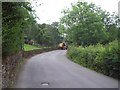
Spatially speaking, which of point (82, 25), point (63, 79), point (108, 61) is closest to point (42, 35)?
point (82, 25)

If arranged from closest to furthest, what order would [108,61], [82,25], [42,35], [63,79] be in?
[63,79] < [108,61] < [82,25] < [42,35]

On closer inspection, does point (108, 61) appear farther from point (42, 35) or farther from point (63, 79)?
point (42, 35)

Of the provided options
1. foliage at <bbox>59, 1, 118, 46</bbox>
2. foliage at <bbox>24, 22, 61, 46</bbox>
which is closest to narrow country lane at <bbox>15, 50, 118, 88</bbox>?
foliage at <bbox>59, 1, 118, 46</bbox>

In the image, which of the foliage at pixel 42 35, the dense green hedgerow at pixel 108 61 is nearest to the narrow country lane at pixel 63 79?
the dense green hedgerow at pixel 108 61

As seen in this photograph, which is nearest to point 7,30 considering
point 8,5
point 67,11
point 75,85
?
point 8,5

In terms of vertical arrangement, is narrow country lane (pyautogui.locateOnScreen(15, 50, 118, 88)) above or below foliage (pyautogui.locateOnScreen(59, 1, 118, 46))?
below

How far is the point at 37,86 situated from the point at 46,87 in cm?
62

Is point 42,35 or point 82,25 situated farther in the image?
point 42,35

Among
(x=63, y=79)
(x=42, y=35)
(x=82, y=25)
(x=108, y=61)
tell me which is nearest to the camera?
(x=63, y=79)

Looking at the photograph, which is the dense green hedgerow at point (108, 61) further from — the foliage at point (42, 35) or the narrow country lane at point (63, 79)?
the foliage at point (42, 35)

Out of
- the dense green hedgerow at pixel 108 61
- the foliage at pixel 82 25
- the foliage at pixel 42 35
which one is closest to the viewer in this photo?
the dense green hedgerow at pixel 108 61

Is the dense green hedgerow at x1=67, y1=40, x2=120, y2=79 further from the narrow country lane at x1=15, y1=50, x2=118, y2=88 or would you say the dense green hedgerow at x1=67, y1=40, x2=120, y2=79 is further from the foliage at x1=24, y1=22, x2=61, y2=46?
the foliage at x1=24, y1=22, x2=61, y2=46

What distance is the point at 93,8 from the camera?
51.9 metres

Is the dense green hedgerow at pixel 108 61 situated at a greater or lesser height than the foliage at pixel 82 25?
lesser
